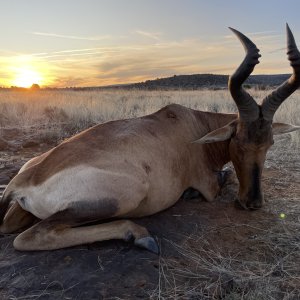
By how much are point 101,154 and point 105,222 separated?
0.70 m

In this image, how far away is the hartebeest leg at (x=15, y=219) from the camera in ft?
15.8

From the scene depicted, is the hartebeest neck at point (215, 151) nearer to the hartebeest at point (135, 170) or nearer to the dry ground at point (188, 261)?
the hartebeest at point (135, 170)

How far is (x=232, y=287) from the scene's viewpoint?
11.2 feet

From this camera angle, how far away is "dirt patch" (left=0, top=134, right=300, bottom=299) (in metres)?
3.38

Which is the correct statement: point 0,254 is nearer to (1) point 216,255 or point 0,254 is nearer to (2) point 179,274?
(2) point 179,274

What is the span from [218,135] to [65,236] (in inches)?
92.4

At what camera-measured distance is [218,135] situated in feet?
17.9

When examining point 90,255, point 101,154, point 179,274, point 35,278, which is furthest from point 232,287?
point 101,154

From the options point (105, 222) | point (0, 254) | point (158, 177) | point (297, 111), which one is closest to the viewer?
point (0, 254)

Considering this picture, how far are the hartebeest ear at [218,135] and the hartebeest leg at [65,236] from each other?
1698 mm

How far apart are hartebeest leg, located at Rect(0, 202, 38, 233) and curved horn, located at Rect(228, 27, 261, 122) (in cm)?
269

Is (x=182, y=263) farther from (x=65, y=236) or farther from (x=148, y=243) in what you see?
(x=65, y=236)

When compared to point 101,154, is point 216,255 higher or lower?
lower

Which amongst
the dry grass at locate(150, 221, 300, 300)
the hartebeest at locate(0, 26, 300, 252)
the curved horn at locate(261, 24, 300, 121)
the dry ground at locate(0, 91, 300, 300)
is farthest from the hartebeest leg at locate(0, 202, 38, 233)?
the curved horn at locate(261, 24, 300, 121)
